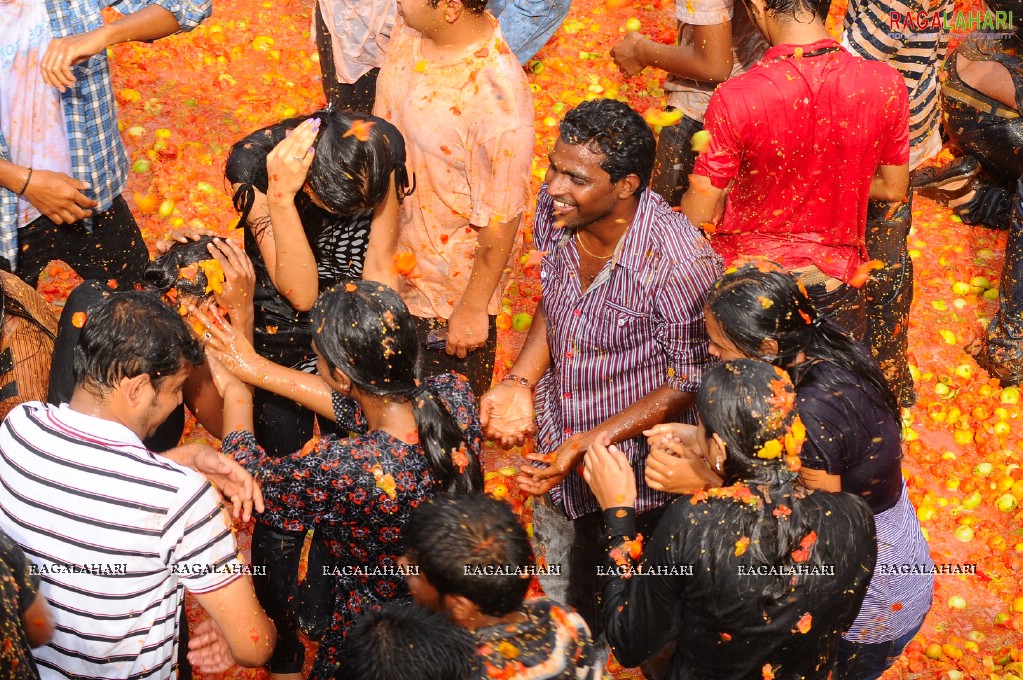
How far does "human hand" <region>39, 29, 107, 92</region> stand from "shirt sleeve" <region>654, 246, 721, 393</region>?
267 cm

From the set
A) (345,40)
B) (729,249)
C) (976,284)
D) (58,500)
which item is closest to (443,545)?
(58,500)

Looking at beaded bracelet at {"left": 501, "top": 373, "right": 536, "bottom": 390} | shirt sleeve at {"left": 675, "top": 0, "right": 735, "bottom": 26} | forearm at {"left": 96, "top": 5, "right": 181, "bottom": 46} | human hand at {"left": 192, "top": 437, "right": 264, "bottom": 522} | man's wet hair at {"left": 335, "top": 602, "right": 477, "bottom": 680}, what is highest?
forearm at {"left": 96, "top": 5, "right": 181, "bottom": 46}

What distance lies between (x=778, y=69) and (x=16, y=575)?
3.12 metres

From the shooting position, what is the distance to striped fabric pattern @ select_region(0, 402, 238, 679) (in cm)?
243

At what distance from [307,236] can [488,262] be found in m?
0.77

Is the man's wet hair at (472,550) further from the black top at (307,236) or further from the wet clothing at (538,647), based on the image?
the black top at (307,236)

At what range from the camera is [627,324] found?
3.34 m

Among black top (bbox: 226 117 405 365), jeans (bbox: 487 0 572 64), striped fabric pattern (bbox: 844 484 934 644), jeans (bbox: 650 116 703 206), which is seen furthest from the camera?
jeans (bbox: 487 0 572 64)

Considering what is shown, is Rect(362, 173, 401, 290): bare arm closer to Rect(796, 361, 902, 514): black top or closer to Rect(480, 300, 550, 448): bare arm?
Rect(480, 300, 550, 448): bare arm

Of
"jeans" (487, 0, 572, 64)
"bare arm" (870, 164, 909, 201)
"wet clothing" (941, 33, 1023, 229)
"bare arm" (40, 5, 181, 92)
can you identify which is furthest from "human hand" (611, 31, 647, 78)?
"bare arm" (40, 5, 181, 92)

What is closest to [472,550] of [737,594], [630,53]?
[737,594]

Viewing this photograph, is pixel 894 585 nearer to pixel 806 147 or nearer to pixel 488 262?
pixel 806 147

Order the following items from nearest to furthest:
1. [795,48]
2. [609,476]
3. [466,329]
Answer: [609,476]
[795,48]
[466,329]

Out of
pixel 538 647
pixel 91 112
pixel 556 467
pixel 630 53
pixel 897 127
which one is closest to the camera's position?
pixel 538 647
